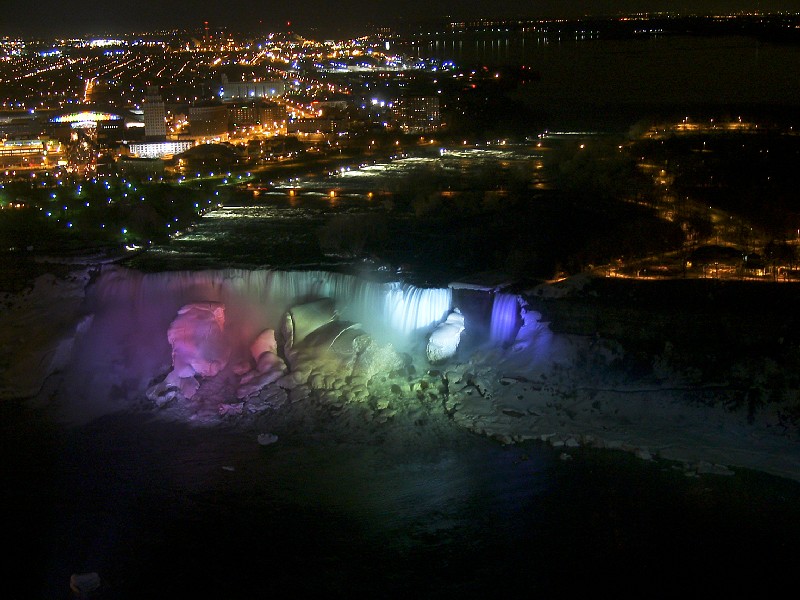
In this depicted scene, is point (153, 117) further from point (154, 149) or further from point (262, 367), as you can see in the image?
point (262, 367)

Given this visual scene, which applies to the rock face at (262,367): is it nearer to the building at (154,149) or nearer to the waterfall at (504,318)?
the waterfall at (504,318)

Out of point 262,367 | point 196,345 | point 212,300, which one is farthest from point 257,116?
point 262,367

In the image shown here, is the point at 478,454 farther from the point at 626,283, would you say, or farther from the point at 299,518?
the point at 626,283

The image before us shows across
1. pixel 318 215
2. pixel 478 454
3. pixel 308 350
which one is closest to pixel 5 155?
pixel 318 215

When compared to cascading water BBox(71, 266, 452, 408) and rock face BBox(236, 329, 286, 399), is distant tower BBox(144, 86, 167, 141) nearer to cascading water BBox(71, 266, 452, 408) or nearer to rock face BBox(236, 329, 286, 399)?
cascading water BBox(71, 266, 452, 408)

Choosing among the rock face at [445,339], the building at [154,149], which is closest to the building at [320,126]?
the building at [154,149]

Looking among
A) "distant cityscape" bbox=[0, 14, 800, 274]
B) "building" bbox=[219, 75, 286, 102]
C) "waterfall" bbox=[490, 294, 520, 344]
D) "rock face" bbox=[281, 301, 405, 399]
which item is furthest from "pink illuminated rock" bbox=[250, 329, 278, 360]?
"building" bbox=[219, 75, 286, 102]
